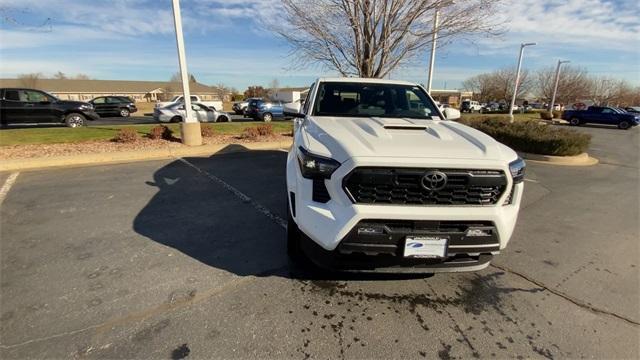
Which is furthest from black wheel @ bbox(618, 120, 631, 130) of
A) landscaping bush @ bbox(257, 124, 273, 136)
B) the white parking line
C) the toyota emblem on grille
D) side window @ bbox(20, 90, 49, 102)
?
side window @ bbox(20, 90, 49, 102)

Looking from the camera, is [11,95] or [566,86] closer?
[11,95]

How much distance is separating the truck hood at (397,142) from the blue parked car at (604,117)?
31.5 metres

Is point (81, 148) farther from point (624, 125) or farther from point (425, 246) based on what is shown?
point (624, 125)

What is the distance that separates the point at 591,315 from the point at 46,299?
175 inches

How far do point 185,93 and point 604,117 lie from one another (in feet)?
105

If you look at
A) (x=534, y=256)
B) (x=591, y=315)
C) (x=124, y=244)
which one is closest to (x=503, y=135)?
(x=534, y=256)

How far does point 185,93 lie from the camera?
912cm

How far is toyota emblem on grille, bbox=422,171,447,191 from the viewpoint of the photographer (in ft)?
7.80

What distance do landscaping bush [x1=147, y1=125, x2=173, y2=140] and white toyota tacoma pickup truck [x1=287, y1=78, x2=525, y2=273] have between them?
8745mm

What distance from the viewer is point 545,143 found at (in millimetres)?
9867

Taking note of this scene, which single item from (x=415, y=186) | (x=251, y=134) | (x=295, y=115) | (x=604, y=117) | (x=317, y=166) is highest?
(x=295, y=115)

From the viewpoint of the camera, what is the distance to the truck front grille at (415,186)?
237cm

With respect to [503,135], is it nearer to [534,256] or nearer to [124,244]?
[534,256]

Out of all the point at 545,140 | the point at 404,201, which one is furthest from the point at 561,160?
the point at 404,201
